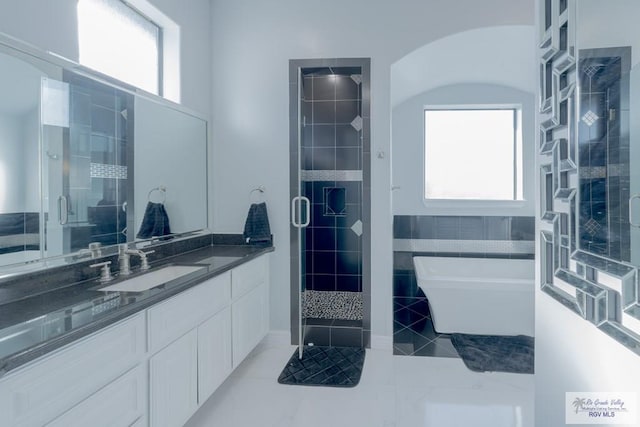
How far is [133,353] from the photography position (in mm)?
1584

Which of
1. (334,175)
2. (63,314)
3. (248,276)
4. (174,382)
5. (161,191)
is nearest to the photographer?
(63,314)

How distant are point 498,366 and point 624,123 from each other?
247 cm

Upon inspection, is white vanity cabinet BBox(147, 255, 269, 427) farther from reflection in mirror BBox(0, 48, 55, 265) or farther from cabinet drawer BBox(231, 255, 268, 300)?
reflection in mirror BBox(0, 48, 55, 265)

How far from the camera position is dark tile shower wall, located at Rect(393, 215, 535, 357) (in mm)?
4387

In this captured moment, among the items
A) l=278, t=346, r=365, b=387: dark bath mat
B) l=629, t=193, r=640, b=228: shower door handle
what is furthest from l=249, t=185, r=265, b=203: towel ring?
l=629, t=193, r=640, b=228: shower door handle

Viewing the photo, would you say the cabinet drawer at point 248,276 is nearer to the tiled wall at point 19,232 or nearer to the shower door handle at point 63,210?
the shower door handle at point 63,210

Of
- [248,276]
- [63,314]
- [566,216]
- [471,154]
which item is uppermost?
[471,154]

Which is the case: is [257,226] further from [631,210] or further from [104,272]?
[631,210]

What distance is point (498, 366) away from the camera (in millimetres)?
2861

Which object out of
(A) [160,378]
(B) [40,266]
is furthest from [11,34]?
(A) [160,378]

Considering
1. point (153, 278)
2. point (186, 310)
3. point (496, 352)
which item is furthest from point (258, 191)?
point (496, 352)

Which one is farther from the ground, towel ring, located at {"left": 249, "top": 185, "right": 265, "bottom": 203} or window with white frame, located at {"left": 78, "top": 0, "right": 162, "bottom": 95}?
window with white frame, located at {"left": 78, "top": 0, "right": 162, "bottom": 95}

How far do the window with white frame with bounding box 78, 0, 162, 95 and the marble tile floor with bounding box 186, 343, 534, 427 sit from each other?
2.20m

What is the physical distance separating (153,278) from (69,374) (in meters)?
1.03
